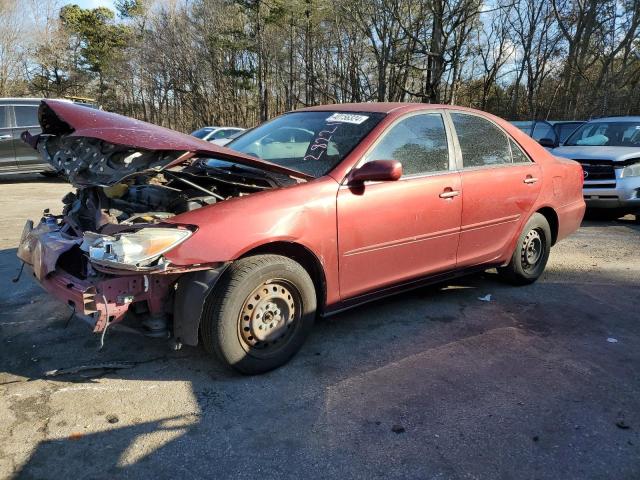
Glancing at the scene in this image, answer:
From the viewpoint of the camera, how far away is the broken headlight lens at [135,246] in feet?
8.49

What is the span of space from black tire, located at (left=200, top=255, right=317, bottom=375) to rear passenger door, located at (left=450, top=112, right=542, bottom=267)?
62.9 inches

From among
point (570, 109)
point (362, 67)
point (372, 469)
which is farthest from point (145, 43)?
point (372, 469)

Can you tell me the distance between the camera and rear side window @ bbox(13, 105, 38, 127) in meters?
11.4

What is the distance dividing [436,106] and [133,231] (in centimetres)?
265

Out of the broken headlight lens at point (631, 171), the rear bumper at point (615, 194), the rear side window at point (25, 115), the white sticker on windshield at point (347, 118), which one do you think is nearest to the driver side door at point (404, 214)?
the white sticker on windshield at point (347, 118)

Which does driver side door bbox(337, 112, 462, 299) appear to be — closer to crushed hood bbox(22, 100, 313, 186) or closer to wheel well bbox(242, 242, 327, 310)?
wheel well bbox(242, 242, 327, 310)

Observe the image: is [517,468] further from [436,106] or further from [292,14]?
[292,14]

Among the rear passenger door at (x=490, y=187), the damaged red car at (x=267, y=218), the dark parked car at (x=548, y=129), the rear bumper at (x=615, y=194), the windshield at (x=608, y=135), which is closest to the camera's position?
the damaged red car at (x=267, y=218)

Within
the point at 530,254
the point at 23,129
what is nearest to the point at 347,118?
the point at 530,254

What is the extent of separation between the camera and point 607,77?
25656 millimetres

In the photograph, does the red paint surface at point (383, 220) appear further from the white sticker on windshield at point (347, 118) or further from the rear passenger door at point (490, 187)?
the white sticker on windshield at point (347, 118)

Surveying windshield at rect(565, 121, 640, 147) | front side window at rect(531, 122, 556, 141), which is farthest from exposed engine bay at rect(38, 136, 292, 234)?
front side window at rect(531, 122, 556, 141)

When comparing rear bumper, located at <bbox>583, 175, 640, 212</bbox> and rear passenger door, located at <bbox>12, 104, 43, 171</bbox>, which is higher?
rear passenger door, located at <bbox>12, 104, 43, 171</bbox>

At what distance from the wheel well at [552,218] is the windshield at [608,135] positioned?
5.14 meters
